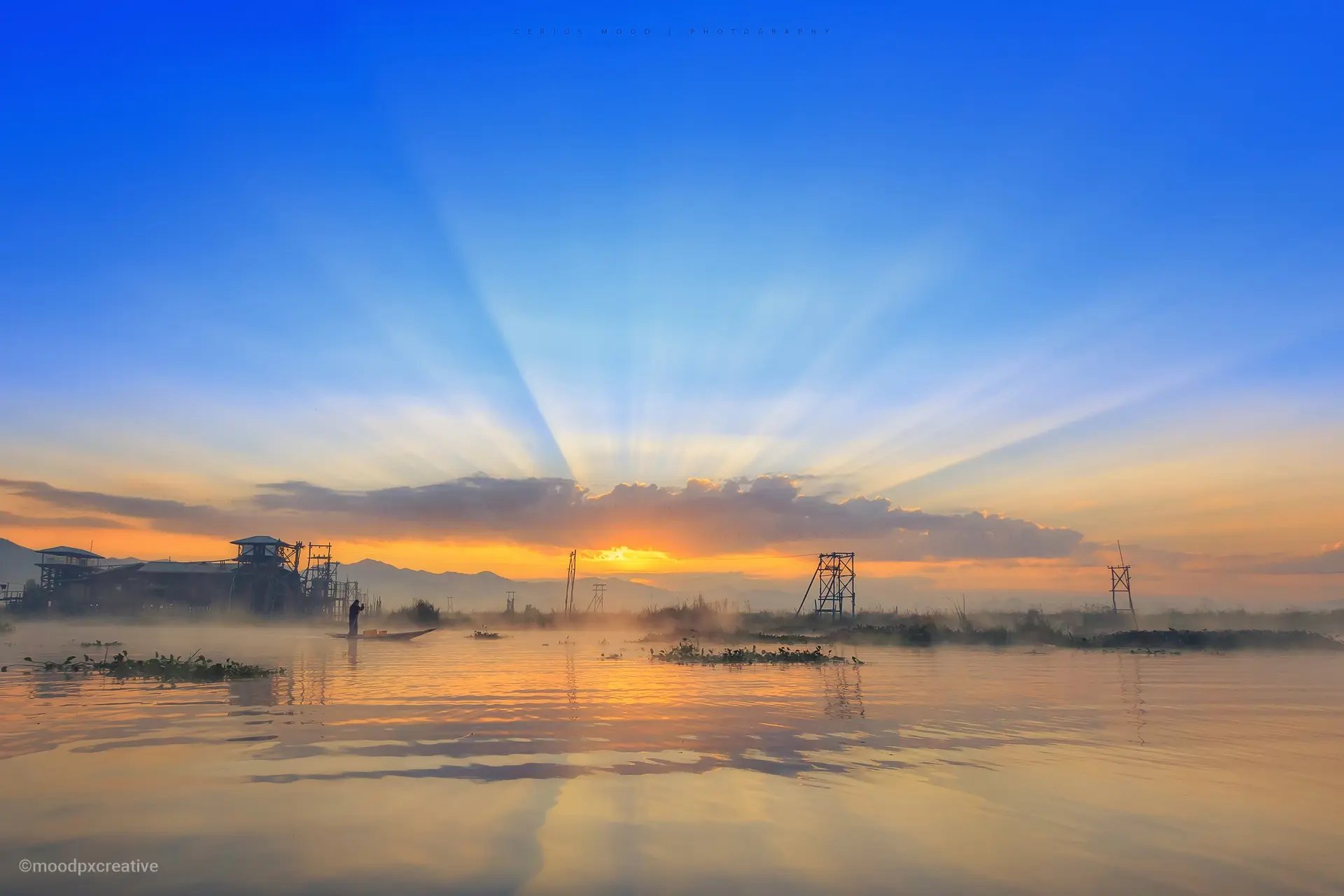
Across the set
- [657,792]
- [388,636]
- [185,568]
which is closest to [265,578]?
[185,568]

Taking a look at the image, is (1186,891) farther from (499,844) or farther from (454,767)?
(454,767)

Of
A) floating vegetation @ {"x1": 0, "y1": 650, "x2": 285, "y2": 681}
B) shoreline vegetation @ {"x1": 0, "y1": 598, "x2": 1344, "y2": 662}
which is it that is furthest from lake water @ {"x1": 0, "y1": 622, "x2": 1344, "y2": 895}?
shoreline vegetation @ {"x1": 0, "y1": 598, "x2": 1344, "y2": 662}

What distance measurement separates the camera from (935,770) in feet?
41.2

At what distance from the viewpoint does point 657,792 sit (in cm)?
1095

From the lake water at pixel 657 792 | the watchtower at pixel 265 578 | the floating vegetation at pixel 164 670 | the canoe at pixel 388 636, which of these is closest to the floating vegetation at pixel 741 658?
the lake water at pixel 657 792

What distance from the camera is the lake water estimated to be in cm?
769

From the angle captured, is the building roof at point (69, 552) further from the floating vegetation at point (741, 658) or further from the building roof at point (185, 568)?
the floating vegetation at point (741, 658)

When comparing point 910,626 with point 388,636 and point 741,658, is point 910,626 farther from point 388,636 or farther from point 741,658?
point 388,636

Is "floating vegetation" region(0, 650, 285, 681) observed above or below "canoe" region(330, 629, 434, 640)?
above

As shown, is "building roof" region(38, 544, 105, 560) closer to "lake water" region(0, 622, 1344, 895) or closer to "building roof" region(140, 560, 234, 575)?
"building roof" region(140, 560, 234, 575)

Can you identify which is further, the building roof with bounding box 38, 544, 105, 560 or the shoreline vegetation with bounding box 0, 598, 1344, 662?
the building roof with bounding box 38, 544, 105, 560

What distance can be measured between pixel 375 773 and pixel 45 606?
10598 centimetres

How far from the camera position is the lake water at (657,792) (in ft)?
25.2

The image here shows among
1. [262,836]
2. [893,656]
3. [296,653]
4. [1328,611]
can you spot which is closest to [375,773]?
[262,836]
